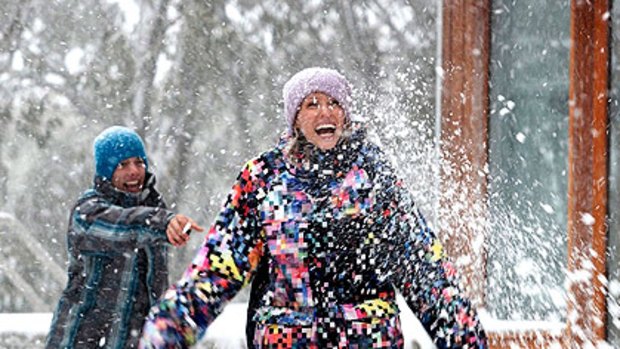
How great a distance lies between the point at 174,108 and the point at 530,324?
2912 mm

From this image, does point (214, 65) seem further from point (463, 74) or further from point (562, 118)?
point (562, 118)

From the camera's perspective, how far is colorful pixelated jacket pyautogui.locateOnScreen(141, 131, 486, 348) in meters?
1.83

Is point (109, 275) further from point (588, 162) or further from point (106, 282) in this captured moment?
point (588, 162)

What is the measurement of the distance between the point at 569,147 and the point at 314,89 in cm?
222

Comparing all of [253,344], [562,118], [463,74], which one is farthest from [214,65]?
[253,344]

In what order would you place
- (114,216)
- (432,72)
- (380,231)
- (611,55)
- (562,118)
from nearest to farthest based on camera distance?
1. (380,231)
2. (114,216)
3. (611,55)
4. (562,118)
5. (432,72)

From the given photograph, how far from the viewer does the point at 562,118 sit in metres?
4.07

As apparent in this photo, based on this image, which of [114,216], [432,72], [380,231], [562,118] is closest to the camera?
[380,231]

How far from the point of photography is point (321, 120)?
1.94 metres

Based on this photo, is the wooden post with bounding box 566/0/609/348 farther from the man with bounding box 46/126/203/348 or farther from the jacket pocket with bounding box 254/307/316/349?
the jacket pocket with bounding box 254/307/316/349

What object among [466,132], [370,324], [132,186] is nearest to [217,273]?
[370,324]

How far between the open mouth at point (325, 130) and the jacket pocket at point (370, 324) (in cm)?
32

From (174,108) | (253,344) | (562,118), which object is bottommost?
(253,344)

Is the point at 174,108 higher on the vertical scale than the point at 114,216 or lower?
higher
